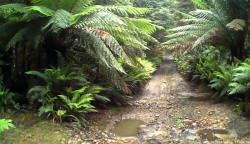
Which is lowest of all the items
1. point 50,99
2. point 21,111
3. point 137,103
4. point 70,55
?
point 137,103

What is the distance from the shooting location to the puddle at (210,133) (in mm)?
3314

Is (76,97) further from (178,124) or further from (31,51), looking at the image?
(178,124)

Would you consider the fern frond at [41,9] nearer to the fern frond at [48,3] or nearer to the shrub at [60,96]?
the fern frond at [48,3]

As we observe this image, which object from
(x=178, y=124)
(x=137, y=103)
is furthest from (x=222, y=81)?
(x=137, y=103)

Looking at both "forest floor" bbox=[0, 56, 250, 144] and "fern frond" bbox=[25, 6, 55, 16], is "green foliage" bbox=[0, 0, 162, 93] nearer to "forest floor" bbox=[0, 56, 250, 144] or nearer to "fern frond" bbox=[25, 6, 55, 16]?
"fern frond" bbox=[25, 6, 55, 16]

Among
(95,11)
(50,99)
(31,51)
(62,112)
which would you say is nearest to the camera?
(62,112)

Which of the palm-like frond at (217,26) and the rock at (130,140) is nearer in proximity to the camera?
the rock at (130,140)

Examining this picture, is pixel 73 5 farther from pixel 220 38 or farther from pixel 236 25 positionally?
→ pixel 220 38

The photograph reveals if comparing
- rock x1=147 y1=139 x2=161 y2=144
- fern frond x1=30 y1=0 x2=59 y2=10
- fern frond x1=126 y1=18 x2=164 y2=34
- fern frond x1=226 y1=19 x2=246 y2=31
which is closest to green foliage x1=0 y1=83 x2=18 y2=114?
fern frond x1=30 y1=0 x2=59 y2=10

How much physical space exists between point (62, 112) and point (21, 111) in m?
0.83

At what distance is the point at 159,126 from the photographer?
398 centimetres

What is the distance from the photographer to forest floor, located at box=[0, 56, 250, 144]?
10.4ft

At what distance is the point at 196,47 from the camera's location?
203 inches

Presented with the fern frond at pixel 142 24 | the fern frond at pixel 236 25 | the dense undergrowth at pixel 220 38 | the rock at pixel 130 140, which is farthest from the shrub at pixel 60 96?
the fern frond at pixel 236 25
